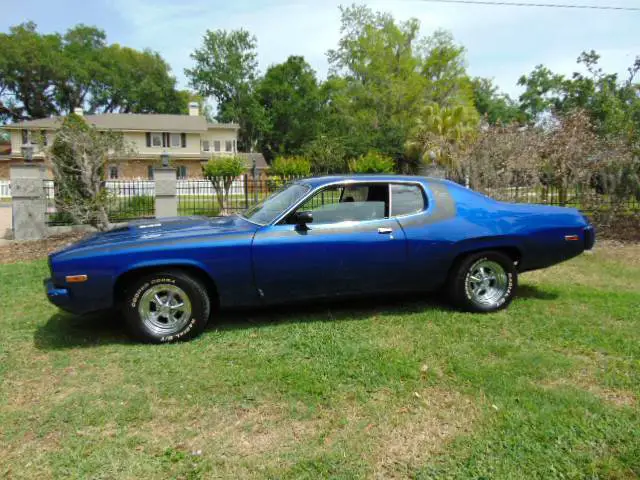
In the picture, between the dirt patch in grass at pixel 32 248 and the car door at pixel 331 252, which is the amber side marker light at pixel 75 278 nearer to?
the car door at pixel 331 252

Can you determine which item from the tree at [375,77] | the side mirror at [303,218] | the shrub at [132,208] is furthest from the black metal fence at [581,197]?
the tree at [375,77]

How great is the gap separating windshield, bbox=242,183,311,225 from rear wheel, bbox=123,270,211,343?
0.94m

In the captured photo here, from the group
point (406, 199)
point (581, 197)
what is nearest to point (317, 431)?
point (406, 199)

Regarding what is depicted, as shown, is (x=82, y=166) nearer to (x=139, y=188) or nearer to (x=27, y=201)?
(x=27, y=201)

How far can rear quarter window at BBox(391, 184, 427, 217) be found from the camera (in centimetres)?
481

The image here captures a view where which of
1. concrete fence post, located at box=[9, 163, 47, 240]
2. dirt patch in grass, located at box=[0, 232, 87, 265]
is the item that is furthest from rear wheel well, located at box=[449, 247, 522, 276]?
concrete fence post, located at box=[9, 163, 47, 240]

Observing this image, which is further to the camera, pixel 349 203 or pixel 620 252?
pixel 620 252

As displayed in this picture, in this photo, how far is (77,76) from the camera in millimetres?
54531

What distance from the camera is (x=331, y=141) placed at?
2998cm

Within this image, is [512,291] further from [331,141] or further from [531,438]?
[331,141]

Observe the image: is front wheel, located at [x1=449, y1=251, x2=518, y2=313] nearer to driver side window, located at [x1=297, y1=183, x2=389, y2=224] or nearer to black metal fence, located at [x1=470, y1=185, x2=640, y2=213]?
driver side window, located at [x1=297, y1=183, x2=389, y2=224]

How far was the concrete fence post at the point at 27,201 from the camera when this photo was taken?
10.7 metres

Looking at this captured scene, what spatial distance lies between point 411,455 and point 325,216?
97.9 inches

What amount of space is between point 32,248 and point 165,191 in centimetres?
319
